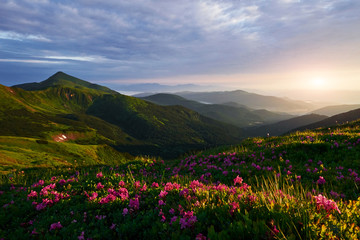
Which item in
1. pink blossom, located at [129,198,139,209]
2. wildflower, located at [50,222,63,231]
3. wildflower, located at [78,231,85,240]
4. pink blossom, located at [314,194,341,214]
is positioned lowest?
wildflower, located at [50,222,63,231]

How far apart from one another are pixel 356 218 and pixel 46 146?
85.7 m

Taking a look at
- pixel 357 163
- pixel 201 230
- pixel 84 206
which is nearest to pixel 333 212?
pixel 201 230

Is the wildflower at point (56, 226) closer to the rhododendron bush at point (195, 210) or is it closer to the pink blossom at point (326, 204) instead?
the rhododendron bush at point (195, 210)

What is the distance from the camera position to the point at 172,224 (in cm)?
340

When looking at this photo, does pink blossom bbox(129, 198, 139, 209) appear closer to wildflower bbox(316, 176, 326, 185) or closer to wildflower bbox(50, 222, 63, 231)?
wildflower bbox(50, 222, 63, 231)

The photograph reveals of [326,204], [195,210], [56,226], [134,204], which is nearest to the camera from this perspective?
[326,204]

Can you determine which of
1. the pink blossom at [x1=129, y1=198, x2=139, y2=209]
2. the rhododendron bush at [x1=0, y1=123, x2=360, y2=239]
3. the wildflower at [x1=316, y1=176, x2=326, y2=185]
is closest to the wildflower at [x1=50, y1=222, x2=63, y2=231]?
the rhododendron bush at [x1=0, y1=123, x2=360, y2=239]

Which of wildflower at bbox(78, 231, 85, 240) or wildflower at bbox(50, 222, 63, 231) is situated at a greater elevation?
wildflower at bbox(78, 231, 85, 240)

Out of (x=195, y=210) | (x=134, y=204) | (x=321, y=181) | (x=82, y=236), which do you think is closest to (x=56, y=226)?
(x=82, y=236)

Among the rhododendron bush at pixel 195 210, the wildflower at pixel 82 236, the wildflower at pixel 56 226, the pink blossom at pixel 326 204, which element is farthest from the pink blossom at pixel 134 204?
the pink blossom at pixel 326 204

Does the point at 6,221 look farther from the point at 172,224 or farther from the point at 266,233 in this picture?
the point at 266,233

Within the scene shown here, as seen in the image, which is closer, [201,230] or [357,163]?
[201,230]

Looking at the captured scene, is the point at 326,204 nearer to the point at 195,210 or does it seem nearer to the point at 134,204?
the point at 195,210

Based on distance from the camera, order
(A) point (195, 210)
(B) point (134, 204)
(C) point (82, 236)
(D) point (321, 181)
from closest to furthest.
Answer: (C) point (82, 236)
(A) point (195, 210)
(B) point (134, 204)
(D) point (321, 181)
